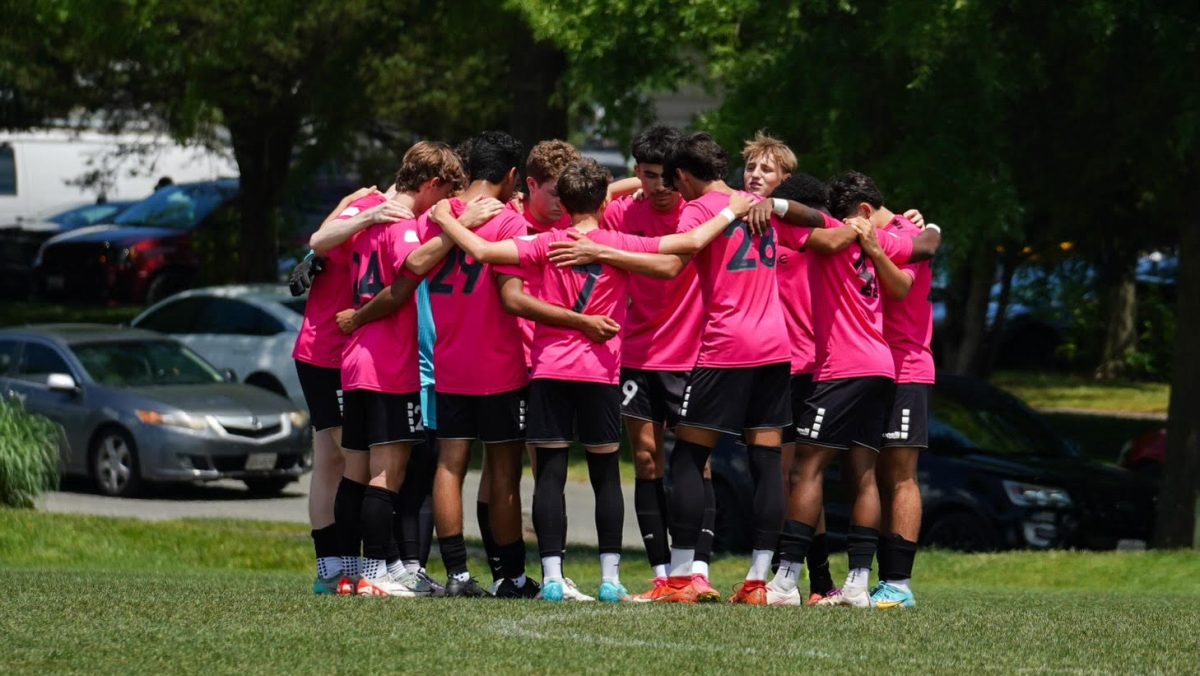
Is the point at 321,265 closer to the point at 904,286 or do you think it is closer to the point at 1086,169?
the point at 904,286

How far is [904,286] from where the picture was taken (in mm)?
9289

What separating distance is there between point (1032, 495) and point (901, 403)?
6070 mm

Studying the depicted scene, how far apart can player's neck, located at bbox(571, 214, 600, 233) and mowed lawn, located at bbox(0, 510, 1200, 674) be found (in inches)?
62.9

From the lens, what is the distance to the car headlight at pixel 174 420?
58.7 feet

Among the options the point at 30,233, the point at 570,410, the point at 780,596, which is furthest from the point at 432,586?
the point at 30,233

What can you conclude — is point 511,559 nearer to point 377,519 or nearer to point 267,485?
point 377,519

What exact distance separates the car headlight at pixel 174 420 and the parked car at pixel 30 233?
18369 millimetres

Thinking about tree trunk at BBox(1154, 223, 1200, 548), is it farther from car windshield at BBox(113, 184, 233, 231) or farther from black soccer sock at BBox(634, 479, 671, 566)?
car windshield at BBox(113, 184, 233, 231)

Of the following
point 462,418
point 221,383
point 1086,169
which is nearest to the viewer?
point 462,418

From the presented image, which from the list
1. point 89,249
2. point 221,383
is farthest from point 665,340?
point 89,249

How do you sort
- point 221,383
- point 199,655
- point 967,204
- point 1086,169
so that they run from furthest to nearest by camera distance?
point 221,383 < point 1086,169 < point 967,204 < point 199,655

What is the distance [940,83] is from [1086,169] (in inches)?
66.7

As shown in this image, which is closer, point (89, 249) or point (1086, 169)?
point (1086, 169)

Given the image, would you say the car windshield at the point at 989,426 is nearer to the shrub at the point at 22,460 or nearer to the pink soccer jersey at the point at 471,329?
the shrub at the point at 22,460
